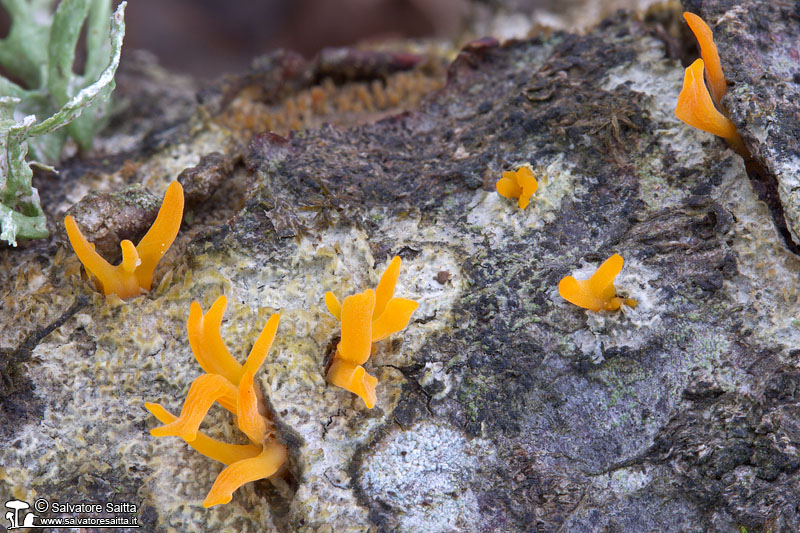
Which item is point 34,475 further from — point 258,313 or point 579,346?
point 579,346

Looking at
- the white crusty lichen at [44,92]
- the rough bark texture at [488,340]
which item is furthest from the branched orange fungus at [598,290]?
the white crusty lichen at [44,92]

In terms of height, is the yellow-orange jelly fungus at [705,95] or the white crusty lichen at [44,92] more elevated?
the white crusty lichen at [44,92]

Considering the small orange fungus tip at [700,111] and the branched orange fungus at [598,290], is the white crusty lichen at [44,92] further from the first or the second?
the small orange fungus tip at [700,111]

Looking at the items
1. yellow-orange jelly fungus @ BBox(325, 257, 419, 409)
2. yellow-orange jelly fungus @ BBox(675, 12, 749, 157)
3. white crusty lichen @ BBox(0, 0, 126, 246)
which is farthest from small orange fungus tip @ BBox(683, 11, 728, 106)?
white crusty lichen @ BBox(0, 0, 126, 246)

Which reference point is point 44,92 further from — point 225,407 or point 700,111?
point 700,111

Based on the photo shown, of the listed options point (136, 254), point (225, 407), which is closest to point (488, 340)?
point (225, 407)

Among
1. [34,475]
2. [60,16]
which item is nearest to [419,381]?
[34,475]
